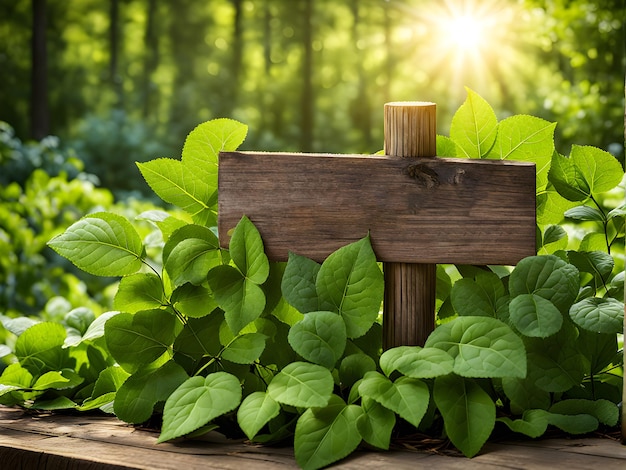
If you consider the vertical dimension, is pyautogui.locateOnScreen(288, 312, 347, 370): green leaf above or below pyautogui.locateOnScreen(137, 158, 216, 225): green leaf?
below

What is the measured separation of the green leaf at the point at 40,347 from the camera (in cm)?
125

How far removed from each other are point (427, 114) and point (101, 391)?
66cm

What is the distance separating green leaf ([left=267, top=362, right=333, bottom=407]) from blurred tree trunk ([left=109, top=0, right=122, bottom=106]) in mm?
11736

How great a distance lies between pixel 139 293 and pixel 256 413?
29 centimetres

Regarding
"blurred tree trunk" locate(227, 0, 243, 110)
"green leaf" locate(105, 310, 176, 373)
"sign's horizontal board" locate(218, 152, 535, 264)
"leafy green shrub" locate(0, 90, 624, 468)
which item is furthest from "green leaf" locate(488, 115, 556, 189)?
"blurred tree trunk" locate(227, 0, 243, 110)

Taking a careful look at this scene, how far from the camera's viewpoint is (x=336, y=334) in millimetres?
996

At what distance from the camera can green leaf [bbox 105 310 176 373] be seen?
1072mm

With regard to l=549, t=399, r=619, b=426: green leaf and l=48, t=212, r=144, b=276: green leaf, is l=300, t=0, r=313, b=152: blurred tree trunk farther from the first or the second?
l=549, t=399, r=619, b=426: green leaf

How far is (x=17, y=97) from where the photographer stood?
1142 centimetres

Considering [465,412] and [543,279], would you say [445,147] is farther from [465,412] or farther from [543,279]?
[465,412]

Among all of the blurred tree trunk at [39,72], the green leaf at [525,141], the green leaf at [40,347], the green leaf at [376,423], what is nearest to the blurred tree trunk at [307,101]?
the blurred tree trunk at [39,72]

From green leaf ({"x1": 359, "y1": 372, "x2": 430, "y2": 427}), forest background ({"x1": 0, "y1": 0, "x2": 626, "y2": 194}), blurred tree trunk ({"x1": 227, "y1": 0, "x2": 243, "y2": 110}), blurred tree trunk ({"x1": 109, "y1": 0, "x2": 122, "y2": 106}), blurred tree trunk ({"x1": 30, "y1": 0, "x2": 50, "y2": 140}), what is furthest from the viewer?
blurred tree trunk ({"x1": 227, "y1": 0, "x2": 243, "y2": 110})

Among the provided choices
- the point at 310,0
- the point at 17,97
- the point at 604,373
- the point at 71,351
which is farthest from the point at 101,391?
the point at 310,0

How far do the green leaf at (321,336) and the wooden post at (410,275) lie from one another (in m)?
0.10
